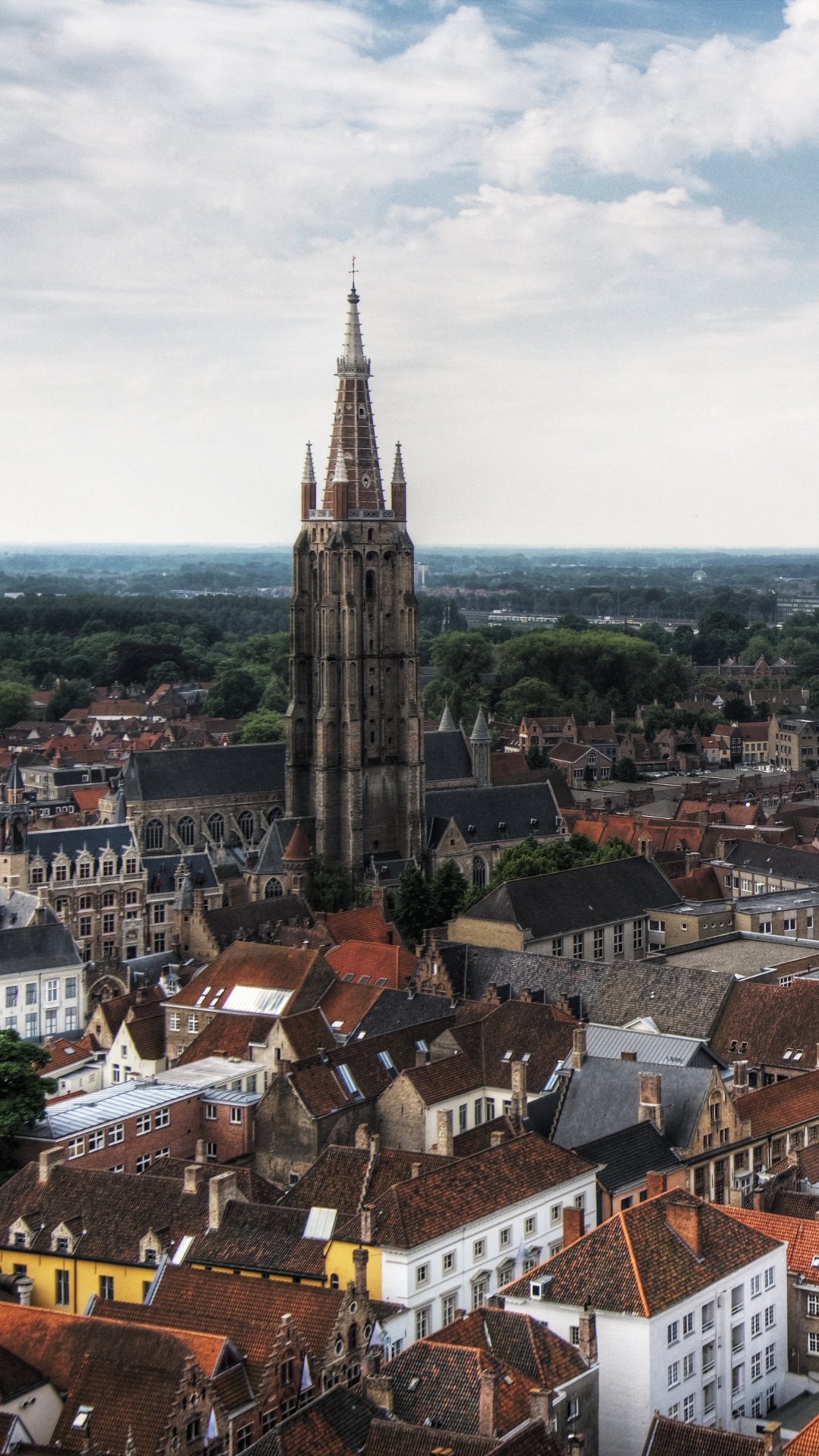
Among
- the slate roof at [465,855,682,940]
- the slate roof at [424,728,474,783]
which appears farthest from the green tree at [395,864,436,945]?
the slate roof at [424,728,474,783]

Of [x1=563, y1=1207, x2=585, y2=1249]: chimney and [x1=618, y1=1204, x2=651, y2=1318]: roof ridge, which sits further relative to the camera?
[x1=563, y1=1207, x2=585, y2=1249]: chimney

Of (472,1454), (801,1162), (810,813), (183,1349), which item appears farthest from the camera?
(810,813)

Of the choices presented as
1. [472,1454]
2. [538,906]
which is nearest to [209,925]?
[538,906]

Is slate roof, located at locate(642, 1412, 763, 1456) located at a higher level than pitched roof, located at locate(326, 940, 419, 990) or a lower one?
higher

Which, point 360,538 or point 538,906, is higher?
point 360,538

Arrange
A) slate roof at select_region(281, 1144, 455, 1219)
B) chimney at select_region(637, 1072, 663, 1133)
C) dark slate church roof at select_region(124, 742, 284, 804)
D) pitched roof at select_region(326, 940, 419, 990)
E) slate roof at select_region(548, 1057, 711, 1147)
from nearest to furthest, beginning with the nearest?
slate roof at select_region(281, 1144, 455, 1219), chimney at select_region(637, 1072, 663, 1133), slate roof at select_region(548, 1057, 711, 1147), pitched roof at select_region(326, 940, 419, 990), dark slate church roof at select_region(124, 742, 284, 804)

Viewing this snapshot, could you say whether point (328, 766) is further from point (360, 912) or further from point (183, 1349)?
point (183, 1349)

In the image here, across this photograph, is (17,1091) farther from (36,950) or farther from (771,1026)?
(771,1026)

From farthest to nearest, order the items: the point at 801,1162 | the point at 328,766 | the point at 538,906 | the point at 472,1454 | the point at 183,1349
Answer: the point at 328,766, the point at 538,906, the point at 801,1162, the point at 183,1349, the point at 472,1454

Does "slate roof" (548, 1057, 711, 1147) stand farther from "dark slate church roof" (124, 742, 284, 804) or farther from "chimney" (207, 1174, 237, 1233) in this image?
"dark slate church roof" (124, 742, 284, 804)
